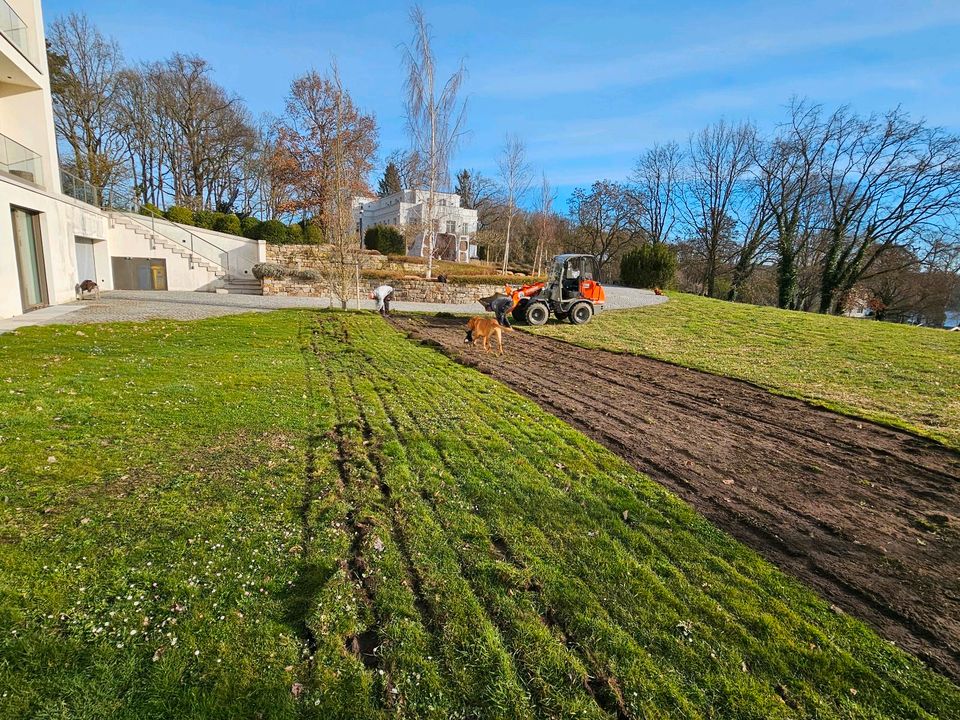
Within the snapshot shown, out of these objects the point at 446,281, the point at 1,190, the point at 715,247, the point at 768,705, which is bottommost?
the point at 768,705

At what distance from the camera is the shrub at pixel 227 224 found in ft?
89.0

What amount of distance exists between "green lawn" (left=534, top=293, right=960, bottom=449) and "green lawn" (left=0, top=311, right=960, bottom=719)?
16.5 feet

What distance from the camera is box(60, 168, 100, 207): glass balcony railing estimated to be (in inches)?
664

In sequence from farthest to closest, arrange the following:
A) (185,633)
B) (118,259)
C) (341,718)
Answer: (118,259)
(185,633)
(341,718)

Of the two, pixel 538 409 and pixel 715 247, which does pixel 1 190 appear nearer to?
pixel 538 409

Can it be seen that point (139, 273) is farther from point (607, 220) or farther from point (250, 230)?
point (607, 220)

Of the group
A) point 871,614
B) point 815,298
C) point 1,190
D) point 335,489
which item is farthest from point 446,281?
point 815,298

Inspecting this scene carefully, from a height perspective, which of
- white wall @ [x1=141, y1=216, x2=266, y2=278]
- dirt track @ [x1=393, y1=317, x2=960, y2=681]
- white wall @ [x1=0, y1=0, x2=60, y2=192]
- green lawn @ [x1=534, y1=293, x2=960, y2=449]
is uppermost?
white wall @ [x1=0, y1=0, x2=60, y2=192]

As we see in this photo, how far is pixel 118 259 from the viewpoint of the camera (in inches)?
826

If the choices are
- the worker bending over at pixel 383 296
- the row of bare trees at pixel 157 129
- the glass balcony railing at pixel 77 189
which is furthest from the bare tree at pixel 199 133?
the worker bending over at pixel 383 296

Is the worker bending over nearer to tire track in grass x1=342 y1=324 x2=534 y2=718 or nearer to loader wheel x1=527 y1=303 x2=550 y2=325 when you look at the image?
loader wheel x1=527 y1=303 x2=550 y2=325

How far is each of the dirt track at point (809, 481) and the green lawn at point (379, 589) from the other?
314 millimetres

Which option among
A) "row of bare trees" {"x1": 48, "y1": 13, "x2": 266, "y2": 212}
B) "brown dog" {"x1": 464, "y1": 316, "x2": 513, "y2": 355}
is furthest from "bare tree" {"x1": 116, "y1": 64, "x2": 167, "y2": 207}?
"brown dog" {"x1": 464, "y1": 316, "x2": 513, "y2": 355}

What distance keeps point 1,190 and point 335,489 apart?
14396 mm
